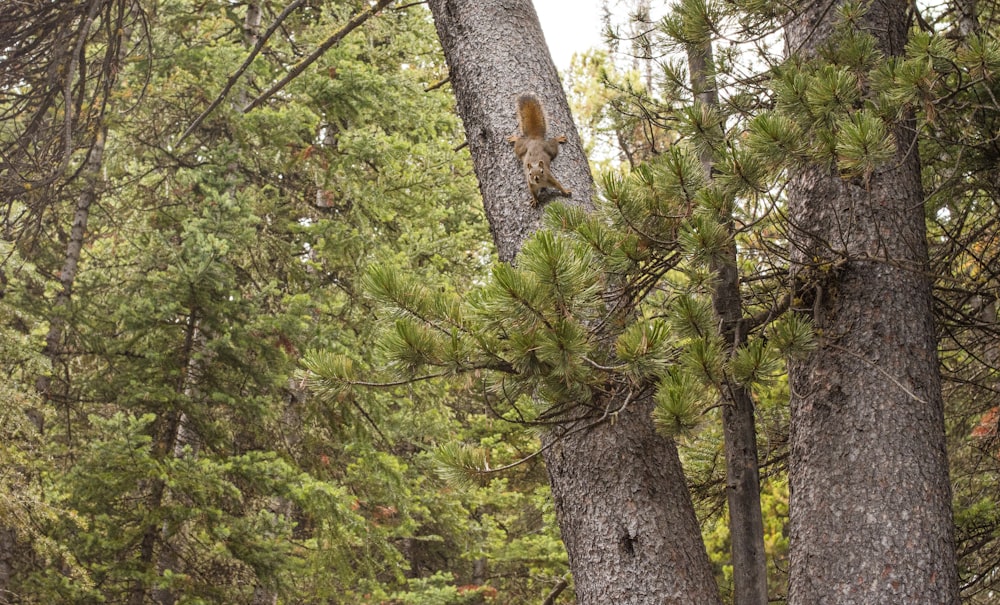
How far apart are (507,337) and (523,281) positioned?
36 centimetres

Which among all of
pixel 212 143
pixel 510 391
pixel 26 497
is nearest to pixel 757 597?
pixel 510 391

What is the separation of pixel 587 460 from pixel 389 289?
0.77 m

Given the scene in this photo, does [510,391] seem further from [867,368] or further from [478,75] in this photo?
[478,75]

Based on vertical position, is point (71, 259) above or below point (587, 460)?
above

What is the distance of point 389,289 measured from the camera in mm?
2119

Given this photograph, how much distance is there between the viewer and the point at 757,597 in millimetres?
2314

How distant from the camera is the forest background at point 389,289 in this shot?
219 centimetres

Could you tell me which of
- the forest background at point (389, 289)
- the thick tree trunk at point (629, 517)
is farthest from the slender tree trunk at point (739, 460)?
the thick tree trunk at point (629, 517)

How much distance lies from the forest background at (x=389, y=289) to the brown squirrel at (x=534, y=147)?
67 millimetres

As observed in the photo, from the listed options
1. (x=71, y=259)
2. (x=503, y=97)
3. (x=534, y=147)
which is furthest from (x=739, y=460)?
(x=71, y=259)

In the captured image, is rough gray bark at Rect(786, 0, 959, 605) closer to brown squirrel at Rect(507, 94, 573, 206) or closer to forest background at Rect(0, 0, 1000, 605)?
forest background at Rect(0, 0, 1000, 605)

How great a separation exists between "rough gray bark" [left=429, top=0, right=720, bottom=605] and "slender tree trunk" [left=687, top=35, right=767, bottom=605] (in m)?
0.18

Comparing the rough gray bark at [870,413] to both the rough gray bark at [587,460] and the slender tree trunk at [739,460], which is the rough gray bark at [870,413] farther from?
the rough gray bark at [587,460]

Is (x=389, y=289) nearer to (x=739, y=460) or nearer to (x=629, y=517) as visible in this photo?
(x=629, y=517)
